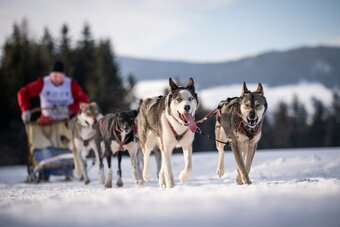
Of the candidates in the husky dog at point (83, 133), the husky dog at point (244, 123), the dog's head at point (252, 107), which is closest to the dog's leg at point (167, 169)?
the husky dog at point (244, 123)

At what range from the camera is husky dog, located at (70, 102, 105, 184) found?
9.96 metres

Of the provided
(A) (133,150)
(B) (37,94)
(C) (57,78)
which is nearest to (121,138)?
(A) (133,150)

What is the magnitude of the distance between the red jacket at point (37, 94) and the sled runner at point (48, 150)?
503 mm

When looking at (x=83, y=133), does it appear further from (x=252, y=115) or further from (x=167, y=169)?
(x=252, y=115)

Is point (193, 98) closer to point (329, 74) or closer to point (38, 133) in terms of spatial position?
point (38, 133)

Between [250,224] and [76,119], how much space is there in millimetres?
7861

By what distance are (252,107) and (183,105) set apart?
0.83m

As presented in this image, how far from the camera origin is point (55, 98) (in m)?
11.8

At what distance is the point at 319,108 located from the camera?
61.0 meters

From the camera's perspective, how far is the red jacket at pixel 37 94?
37.2 feet

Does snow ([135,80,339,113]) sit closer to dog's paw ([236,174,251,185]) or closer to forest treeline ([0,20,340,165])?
forest treeline ([0,20,340,165])

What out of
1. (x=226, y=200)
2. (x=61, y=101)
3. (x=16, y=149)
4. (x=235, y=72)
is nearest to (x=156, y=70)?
(x=235, y=72)

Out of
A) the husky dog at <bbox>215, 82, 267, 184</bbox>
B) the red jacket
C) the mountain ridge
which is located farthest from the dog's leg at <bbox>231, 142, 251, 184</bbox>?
the mountain ridge

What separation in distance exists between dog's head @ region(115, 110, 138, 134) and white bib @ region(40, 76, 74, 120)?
3.80m
